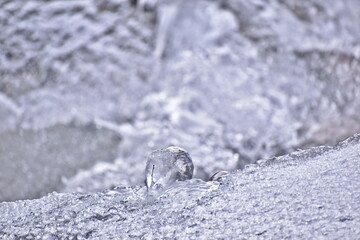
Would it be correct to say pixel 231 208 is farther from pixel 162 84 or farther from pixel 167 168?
pixel 162 84

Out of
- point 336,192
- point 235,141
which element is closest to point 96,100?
point 235,141

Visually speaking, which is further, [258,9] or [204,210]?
[258,9]

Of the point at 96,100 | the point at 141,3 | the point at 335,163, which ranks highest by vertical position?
the point at 335,163

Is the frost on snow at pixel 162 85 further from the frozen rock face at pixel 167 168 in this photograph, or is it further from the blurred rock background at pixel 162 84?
the frozen rock face at pixel 167 168

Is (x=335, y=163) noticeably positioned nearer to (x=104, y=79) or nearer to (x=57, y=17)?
(x=104, y=79)

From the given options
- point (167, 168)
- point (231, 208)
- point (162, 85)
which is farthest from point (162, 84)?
point (231, 208)

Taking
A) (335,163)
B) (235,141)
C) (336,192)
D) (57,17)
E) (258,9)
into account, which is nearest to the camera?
(336,192)
